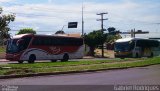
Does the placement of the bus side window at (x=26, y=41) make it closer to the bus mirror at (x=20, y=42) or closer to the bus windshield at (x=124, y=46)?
the bus mirror at (x=20, y=42)

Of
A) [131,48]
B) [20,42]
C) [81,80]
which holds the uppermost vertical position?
[20,42]

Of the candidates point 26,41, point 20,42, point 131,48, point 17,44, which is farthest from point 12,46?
point 131,48

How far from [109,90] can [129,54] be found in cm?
4104

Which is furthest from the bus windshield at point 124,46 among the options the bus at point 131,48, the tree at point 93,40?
the tree at point 93,40

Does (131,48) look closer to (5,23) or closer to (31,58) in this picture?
(31,58)

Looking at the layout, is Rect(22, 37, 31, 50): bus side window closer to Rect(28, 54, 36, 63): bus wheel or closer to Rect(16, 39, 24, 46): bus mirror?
Rect(16, 39, 24, 46): bus mirror

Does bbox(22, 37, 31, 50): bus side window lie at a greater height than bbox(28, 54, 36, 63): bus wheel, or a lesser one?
greater

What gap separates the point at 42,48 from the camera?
4069 cm

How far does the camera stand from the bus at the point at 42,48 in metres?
37.8

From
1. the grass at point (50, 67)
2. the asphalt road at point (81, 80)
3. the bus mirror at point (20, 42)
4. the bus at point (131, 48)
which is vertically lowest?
the bus at point (131, 48)

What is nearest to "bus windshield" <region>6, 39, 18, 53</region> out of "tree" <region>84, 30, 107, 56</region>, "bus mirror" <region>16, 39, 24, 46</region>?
"bus mirror" <region>16, 39, 24, 46</region>

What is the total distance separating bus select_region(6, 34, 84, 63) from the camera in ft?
124

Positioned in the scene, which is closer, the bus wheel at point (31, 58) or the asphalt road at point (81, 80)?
A: the asphalt road at point (81, 80)

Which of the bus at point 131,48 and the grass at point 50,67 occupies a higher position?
the grass at point 50,67
